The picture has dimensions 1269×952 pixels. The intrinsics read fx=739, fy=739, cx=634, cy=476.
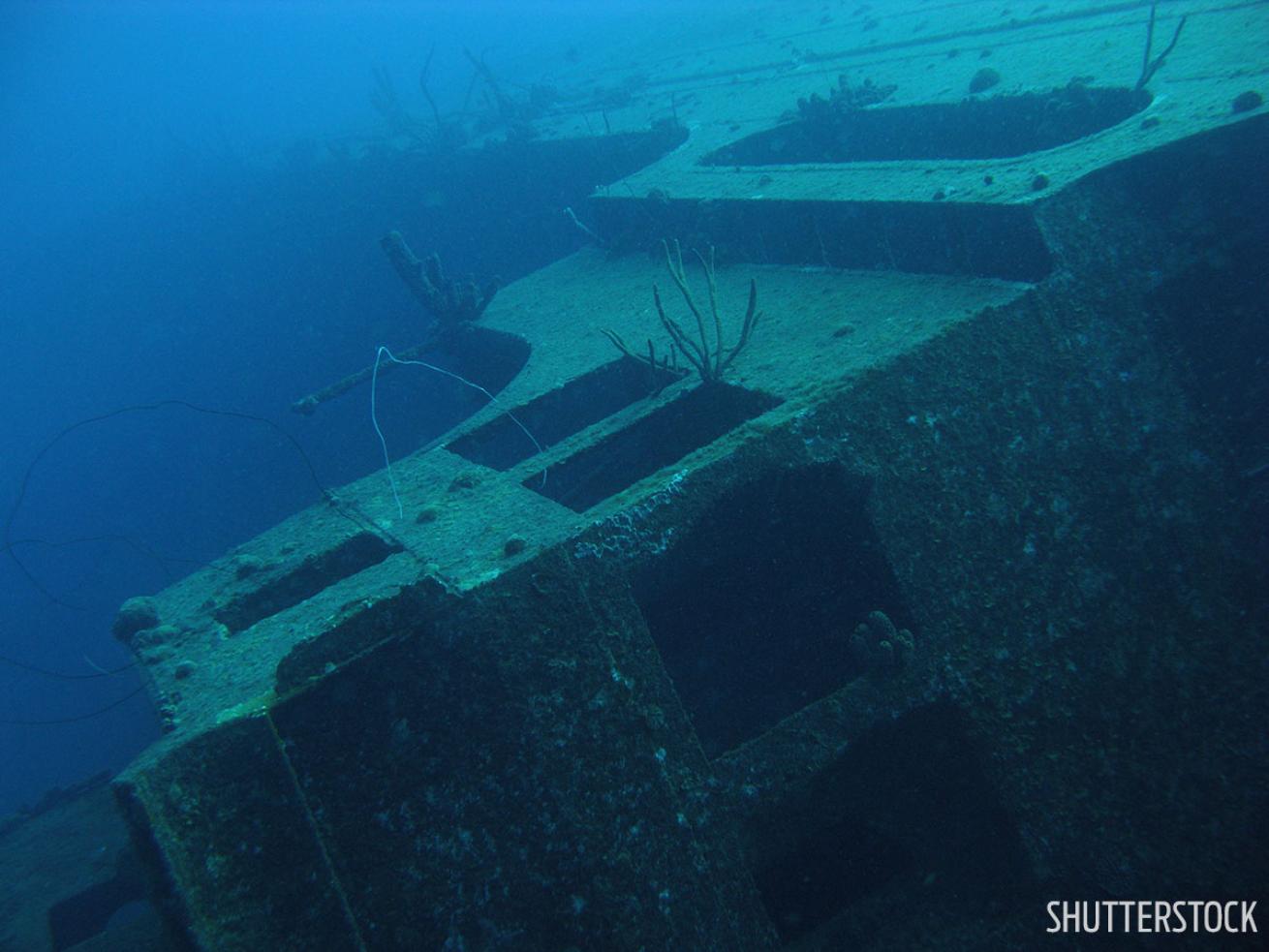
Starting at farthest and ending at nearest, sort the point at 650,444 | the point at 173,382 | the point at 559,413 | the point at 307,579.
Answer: the point at 173,382 → the point at 559,413 → the point at 650,444 → the point at 307,579

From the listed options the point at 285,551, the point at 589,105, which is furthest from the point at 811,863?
the point at 589,105

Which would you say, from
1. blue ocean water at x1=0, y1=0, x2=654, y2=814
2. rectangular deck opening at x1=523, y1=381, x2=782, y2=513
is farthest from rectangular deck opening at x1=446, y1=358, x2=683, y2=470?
blue ocean water at x1=0, y1=0, x2=654, y2=814

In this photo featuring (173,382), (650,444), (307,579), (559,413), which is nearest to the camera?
(307,579)

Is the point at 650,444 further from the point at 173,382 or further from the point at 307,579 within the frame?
the point at 173,382

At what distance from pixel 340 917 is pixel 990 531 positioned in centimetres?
229

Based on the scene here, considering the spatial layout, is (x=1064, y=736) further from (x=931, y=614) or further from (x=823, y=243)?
(x=823, y=243)

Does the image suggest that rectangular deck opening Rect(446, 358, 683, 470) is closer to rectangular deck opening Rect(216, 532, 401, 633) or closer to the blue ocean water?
rectangular deck opening Rect(216, 532, 401, 633)

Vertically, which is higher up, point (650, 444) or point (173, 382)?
point (173, 382)

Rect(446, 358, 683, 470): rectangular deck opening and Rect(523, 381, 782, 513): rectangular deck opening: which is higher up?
Rect(446, 358, 683, 470): rectangular deck opening

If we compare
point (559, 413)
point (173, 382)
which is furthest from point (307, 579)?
point (173, 382)

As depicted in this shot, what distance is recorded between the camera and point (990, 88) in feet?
18.7

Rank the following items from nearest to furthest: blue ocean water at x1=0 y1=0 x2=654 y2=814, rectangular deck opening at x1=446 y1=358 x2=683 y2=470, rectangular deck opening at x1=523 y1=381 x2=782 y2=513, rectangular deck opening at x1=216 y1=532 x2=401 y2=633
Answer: rectangular deck opening at x1=216 y1=532 x2=401 y2=633 < rectangular deck opening at x1=523 y1=381 x2=782 y2=513 < rectangular deck opening at x1=446 y1=358 x2=683 y2=470 < blue ocean water at x1=0 y1=0 x2=654 y2=814

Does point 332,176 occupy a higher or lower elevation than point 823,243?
higher

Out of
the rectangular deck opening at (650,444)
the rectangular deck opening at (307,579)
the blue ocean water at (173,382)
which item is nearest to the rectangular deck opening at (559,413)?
the rectangular deck opening at (650,444)
